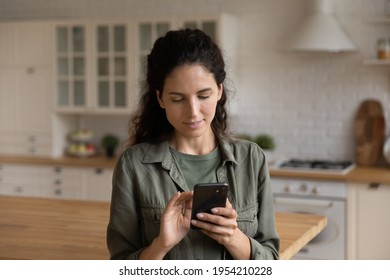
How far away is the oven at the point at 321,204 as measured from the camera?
416 cm

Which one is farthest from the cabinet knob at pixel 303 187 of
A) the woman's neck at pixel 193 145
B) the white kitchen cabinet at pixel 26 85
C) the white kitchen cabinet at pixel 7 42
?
the woman's neck at pixel 193 145

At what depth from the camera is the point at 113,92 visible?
4973mm

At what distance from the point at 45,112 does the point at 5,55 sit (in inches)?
21.6

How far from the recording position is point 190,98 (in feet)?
5.20

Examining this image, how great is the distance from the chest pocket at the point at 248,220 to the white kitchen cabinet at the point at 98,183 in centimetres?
318

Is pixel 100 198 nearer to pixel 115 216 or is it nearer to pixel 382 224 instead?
pixel 382 224

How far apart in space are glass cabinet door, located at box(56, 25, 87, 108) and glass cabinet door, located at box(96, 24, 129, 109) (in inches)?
5.2

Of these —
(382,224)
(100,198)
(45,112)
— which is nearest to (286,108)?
(382,224)

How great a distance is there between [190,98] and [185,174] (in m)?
0.21

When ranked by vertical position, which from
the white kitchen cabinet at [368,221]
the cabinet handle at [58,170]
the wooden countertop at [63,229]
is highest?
the wooden countertop at [63,229]

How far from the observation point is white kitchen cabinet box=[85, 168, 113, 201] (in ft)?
15.9

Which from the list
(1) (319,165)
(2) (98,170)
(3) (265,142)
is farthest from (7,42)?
(1) (319,165)

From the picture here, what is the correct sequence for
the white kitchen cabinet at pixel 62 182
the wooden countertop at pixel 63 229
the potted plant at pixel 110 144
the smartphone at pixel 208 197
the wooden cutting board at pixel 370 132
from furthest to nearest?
the potted plant at pixel 110 144, the white kitchen cabinet at pixel 62 182, the wooden cutting board at pixel 370 132, the wooden countertop at pixel 63 229, the smartphone at pixel 208 197

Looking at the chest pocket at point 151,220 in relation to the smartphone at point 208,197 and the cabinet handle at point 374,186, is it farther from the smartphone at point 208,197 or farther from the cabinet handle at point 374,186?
the cabinet handle at point 374,186
